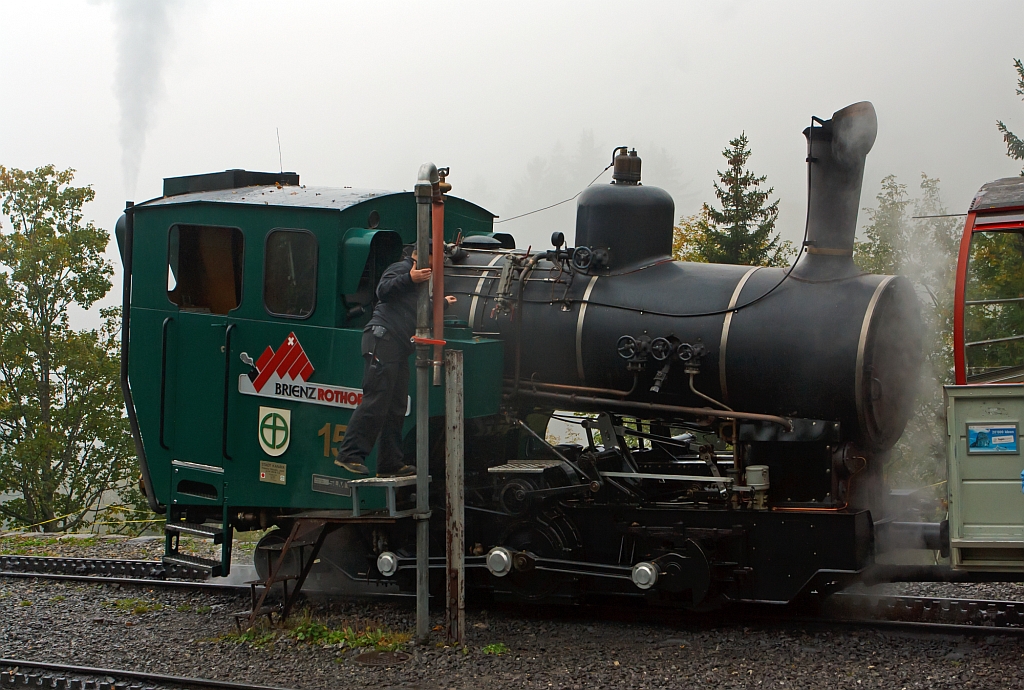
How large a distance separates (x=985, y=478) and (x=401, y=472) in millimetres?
3232

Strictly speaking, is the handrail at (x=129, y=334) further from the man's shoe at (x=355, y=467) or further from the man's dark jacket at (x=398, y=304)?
the man's dark jacket at (x=398, y=304)

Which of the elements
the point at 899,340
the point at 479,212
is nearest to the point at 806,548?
the point at 899,340

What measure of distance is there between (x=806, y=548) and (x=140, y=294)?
15.1ft

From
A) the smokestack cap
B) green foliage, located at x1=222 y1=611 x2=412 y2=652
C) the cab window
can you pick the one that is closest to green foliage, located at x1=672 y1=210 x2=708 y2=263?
the cab window

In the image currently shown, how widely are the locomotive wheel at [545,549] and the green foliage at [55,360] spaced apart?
58.0 ft

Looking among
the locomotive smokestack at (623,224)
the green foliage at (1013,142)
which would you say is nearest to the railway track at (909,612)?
the locomotive smokestack at (623,224)

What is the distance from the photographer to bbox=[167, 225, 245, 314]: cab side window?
21.0 feet

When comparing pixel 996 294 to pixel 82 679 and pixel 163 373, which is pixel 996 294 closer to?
pixel 163 373

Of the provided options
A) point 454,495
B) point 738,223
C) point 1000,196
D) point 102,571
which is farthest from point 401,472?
point 738,223

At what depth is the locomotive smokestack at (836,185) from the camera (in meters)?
5.53

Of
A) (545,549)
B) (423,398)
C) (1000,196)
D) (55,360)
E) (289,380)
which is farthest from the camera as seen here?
(55,360)

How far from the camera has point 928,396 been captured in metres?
6.07

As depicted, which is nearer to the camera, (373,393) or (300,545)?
(373,393)

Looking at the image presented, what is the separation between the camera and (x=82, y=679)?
509 cm
